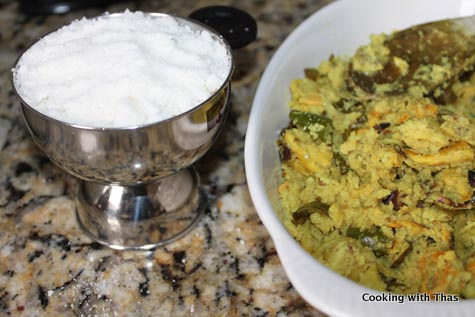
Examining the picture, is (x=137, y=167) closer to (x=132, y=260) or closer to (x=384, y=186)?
(x=132, y=260)

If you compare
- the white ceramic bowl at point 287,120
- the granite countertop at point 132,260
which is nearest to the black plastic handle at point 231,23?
the white ceramic bowl at point 287,120

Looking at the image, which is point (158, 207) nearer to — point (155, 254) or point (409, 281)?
point (155, 254)

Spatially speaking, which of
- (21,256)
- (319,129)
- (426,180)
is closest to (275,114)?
(319,129)

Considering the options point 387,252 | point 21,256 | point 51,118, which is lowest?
point 21,256

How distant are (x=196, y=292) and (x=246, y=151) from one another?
0.24m

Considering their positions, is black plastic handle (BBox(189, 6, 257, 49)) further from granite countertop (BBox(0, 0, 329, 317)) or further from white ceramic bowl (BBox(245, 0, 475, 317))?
granite countertop (BBox(0, 0, 329, 317))

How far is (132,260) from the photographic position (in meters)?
1.01

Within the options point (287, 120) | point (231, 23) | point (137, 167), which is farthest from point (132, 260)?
point (231, 23)

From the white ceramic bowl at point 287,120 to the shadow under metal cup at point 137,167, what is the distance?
0.33ft

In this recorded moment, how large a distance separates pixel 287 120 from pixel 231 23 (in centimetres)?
22

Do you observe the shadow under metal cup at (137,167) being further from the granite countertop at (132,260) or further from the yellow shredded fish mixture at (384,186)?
the yellow shredded fish mixture at (384,186)

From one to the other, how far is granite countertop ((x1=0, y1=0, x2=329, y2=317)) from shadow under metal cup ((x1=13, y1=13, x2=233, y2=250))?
29mm

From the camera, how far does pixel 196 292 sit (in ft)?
3.14

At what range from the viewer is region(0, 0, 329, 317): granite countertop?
94 centimetres
